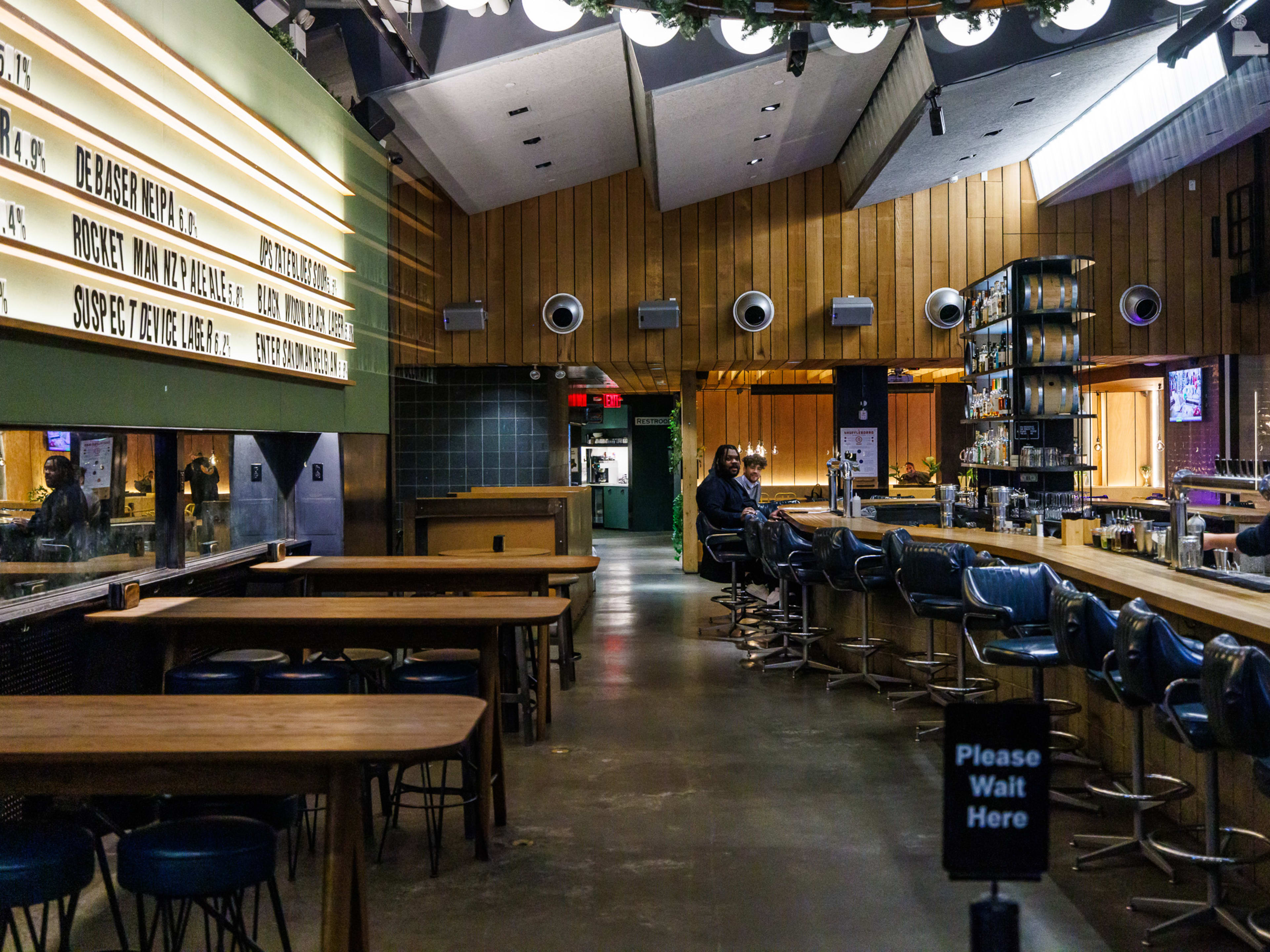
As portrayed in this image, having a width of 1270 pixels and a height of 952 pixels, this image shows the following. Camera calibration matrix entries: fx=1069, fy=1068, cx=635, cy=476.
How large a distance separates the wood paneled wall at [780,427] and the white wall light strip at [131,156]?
9.97m

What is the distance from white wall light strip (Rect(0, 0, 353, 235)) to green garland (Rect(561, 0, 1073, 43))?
1588 millimetres

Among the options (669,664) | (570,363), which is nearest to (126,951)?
(669,664)

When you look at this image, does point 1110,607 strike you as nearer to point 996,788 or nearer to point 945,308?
point 996,788

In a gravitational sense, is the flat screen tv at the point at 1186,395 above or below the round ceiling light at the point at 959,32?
below

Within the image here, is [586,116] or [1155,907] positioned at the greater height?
[586,116]

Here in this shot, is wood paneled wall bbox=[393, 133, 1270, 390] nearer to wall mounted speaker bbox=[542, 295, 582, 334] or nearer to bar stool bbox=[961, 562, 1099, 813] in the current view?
wall mounted speaker bbox=[542, 295, 582, 334]

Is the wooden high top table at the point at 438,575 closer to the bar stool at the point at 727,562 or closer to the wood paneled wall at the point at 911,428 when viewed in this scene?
the bar stool at the point at 727,562

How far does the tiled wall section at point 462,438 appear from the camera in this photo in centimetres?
1141

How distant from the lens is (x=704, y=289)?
37.0 ft

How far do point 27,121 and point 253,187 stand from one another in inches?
69.9

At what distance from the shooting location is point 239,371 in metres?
4.81

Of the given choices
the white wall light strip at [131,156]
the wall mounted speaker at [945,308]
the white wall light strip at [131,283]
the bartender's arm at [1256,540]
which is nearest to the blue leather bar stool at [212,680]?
the white wall light strip at [131,283]

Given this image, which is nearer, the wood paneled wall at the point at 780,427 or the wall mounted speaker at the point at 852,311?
the wall mounted speaker at the point at 852,311

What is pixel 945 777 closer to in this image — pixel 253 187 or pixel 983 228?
pixel 253 187
